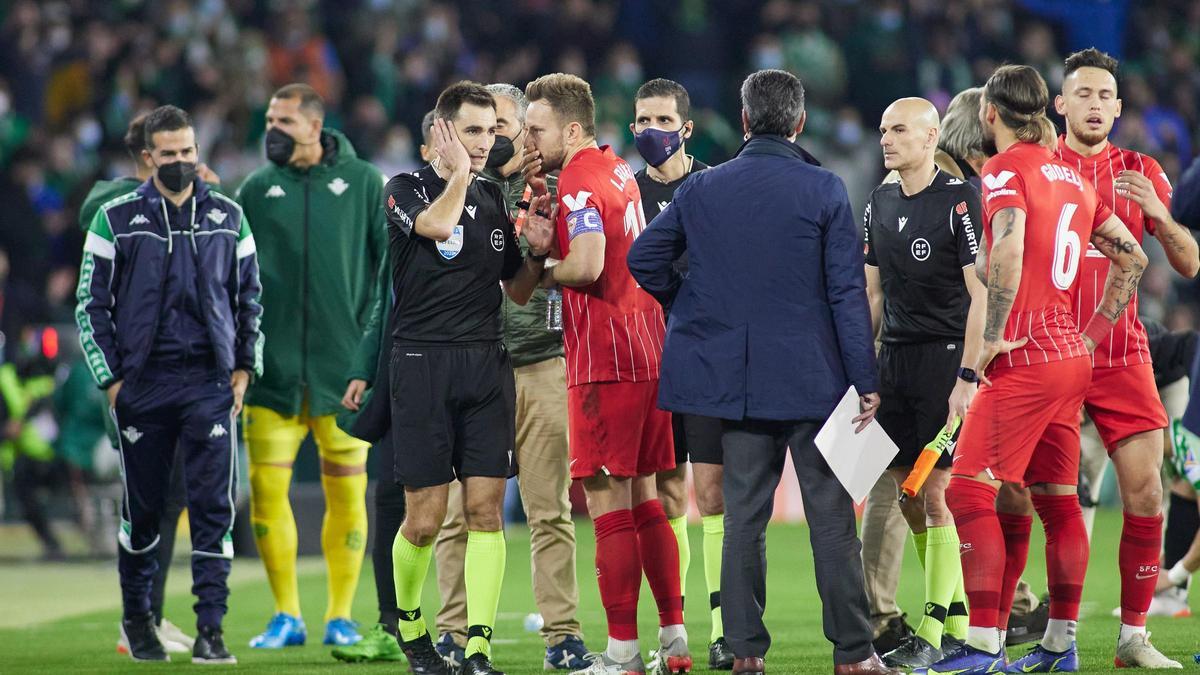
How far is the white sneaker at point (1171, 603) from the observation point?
340 inches

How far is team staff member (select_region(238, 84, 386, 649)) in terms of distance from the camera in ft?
26.4

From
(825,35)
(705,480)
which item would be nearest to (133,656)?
(705,480)

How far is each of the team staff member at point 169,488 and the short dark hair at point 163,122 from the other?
0.31m

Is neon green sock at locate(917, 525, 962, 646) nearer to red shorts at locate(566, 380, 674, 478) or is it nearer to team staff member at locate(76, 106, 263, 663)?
red shorts at locate(566, 380, 674, 478)

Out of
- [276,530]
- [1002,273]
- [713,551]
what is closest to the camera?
[1002,273]

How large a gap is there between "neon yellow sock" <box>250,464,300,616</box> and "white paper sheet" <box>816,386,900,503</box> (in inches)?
137

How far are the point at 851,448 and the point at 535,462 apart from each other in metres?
1.97

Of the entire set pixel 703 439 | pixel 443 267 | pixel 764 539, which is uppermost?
pixel 443 267

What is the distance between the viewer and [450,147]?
19.9 ft

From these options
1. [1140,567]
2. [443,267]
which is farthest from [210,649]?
[1140,567]

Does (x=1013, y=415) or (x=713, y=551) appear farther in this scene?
(x=713, y=551)

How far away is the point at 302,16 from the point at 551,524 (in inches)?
514

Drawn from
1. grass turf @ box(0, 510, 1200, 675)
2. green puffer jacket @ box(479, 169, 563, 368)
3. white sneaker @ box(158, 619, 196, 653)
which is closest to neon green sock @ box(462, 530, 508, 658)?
grass turf @ box(0, 510, 1200, 675)

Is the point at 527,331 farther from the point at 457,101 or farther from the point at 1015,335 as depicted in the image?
the point at 1015,335
